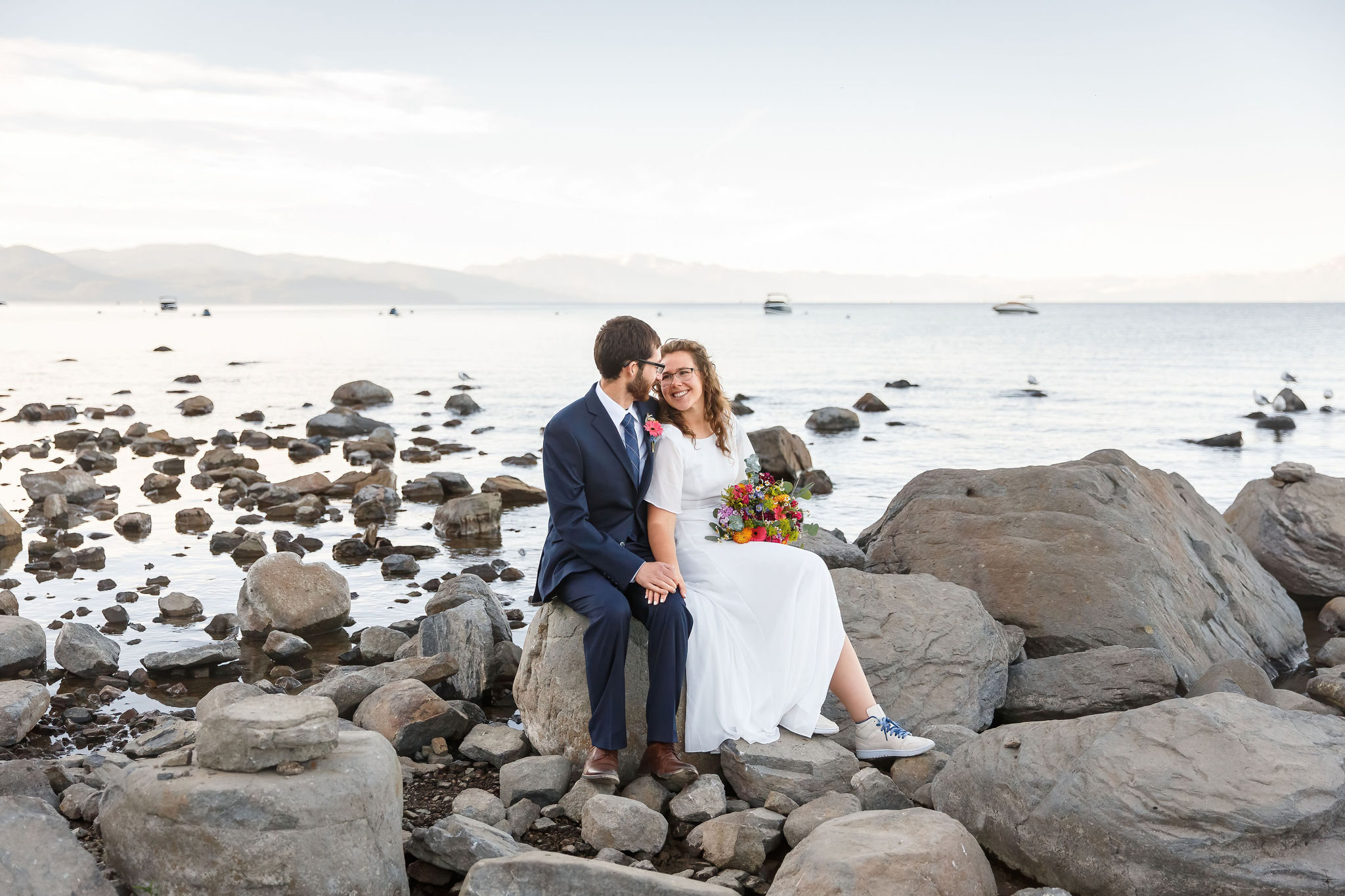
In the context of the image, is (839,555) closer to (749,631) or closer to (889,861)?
(749,631)

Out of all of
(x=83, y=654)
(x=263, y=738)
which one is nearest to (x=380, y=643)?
(x=83, y=654)

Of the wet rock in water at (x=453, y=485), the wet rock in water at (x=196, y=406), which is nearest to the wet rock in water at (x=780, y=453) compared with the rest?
the wet rock in water at (x=453, y=485)

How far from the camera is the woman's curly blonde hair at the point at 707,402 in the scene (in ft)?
24.6

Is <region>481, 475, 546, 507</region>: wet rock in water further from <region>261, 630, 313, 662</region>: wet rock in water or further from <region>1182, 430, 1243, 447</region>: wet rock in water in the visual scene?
<region>1182, 430, 1243, 447</region>: wet rock in water

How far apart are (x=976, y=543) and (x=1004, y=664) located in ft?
5.47

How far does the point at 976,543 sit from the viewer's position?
9.82 meters

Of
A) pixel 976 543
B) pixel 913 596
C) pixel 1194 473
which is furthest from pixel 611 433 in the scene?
pixel 1194 473

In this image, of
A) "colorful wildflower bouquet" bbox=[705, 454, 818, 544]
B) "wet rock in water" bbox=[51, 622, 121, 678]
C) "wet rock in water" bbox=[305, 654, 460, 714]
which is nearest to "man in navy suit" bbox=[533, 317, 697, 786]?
"colorful wildflower bouquet" bbox=[705, 454, 818, 544]

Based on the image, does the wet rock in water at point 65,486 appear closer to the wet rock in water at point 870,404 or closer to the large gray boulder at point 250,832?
the large gray boulder at point 250,832

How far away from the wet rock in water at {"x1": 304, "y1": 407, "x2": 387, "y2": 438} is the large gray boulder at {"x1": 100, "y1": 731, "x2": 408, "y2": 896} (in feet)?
71.4

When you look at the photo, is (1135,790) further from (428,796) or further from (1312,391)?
(1312,391)

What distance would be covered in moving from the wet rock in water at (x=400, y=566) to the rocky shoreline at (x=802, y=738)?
4 centimetres

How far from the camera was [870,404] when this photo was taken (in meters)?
36.4

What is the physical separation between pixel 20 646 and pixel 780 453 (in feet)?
50.3
